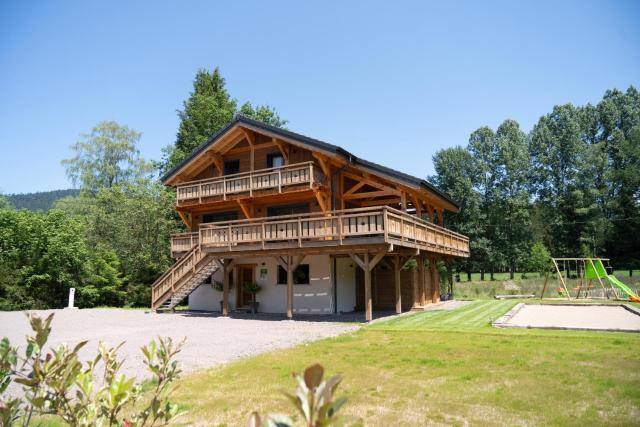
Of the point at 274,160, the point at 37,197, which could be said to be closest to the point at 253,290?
the point at 274,160

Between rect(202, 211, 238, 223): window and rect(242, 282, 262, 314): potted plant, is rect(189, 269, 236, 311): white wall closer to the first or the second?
rect(242, 282, 262, 314): potted plant

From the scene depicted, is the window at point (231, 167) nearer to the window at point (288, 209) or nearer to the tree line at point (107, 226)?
the window at point (288, 209)

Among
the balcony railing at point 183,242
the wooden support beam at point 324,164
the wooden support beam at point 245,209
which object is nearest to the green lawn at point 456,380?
the wooden support beam at point 324,164

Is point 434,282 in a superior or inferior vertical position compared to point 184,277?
inferior

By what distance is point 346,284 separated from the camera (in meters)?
20.5

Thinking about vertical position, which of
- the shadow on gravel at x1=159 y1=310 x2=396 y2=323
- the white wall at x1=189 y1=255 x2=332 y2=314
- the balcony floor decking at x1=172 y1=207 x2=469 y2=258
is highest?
the balcony floor decking at x1=172 y1=207 x2=469 y2=258

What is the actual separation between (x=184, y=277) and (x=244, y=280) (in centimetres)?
317

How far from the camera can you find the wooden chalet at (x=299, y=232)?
16.5 m

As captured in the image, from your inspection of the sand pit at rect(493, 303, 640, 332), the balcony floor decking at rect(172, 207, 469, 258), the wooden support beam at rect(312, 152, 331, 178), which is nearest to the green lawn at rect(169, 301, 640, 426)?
the sand pit at rect(493, 303, 640, 332)

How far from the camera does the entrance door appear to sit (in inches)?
885

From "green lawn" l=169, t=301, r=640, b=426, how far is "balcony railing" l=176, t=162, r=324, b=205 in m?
9.04

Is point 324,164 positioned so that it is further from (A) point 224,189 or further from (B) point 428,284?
(B) point 428,284

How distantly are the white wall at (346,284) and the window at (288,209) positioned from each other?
3.03m

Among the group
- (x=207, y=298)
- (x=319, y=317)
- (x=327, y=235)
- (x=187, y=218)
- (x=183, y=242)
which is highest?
(x=187, y=218)
